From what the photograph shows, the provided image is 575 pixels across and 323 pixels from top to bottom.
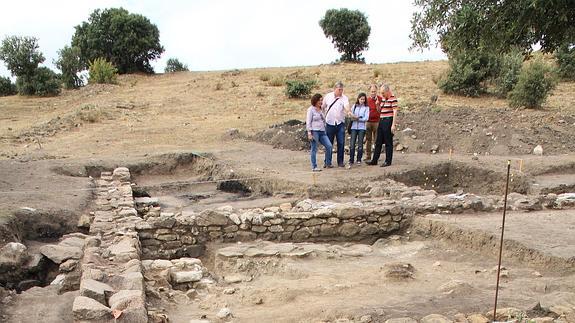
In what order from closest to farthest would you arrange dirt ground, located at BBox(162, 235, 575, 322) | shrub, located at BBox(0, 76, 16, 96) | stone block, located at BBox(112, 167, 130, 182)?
dirt ground, located at BBox(162, 235, 575, 322) < stone block, located at BBox(112, 167, 130, 182) < shrub, located at BBox(0, 76, 16, 96)

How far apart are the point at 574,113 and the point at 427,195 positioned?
11.0 meters

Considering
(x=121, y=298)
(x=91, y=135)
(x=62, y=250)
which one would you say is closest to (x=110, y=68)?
(x=91, y=135)

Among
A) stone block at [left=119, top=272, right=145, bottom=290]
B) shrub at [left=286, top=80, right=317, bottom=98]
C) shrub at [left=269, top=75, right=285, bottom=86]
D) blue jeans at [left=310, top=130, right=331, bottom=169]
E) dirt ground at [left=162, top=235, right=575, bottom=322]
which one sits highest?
shrub at [left=269, top=75, right=285, bottom=86]

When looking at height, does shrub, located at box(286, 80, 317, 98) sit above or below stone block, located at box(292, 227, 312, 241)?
above

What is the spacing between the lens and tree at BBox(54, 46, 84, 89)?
30297 mm

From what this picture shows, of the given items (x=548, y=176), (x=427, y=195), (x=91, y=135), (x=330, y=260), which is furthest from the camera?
(x=91, y=135)

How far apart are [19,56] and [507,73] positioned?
24065 millimetres

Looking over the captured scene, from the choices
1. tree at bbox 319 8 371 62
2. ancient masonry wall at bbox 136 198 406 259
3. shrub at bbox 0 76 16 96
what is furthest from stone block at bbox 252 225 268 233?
tree at bbox 319 8 371 62

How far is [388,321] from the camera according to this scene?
4.38m

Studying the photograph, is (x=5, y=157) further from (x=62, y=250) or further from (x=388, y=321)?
(x=388, y=321)

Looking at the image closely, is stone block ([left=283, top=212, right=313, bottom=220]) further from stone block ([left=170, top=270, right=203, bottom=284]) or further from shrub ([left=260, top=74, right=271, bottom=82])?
shrub ([left=260, top=74, right=271, bottom=82])

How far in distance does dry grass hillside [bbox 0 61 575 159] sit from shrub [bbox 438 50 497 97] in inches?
20.0

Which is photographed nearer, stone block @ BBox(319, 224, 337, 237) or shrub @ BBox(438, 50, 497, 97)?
stone block @ BBox(319, 224, 337, 237)

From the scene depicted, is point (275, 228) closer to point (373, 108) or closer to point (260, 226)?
point (260, 226)
